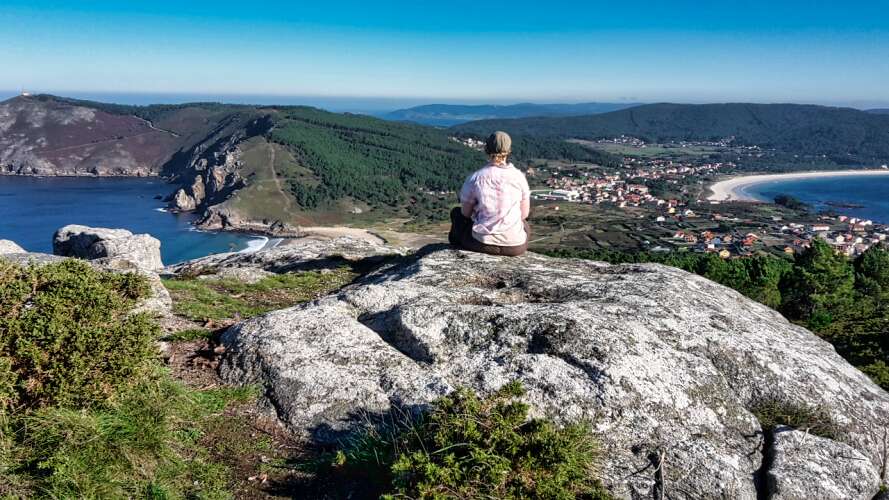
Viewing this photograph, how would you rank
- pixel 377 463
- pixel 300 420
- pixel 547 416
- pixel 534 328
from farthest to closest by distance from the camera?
pixel 534 328, pixel 300 420, pixel 547 416, pixel 377 463

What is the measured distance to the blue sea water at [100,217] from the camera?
372 ft

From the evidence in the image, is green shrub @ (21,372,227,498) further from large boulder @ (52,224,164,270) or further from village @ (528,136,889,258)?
village @ (528,136,889,258)

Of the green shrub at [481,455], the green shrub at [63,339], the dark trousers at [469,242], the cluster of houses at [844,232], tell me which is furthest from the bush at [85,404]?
the cluster of houses at [844,232]

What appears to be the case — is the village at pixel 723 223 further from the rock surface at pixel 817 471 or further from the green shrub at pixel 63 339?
the green shrub at pixel 63 339

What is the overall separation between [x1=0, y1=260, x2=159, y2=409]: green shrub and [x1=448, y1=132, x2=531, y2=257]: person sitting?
21.6 feet

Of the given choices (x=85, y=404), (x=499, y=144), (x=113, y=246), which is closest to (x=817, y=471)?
(x=499, y=144)

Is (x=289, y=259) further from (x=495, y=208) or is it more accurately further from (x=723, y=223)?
(x=723, y=223)

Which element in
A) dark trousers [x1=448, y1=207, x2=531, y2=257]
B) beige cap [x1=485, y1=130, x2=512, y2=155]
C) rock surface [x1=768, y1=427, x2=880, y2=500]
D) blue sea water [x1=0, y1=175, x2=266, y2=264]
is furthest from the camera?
blue sea water [x1=0, y1=175, x2=266, y2=264]

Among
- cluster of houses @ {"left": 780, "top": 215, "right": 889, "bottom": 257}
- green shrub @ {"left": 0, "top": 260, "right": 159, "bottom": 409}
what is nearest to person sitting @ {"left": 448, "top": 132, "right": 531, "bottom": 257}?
green shrub @ {"left": 0, "top": 260, "right": 159, "bottom": 409}

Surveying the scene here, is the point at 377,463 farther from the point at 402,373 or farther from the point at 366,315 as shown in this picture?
the point at 366,315

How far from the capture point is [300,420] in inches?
242

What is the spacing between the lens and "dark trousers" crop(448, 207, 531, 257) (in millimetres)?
11172

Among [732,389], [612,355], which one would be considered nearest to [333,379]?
[612,355]

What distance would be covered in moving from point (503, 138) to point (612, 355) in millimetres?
5223
